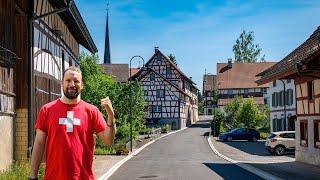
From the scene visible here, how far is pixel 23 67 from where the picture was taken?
14766 millimetres

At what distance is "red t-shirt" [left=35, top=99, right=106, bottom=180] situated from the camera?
5.42m

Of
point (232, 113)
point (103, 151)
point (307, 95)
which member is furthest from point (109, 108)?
point (232, 113)

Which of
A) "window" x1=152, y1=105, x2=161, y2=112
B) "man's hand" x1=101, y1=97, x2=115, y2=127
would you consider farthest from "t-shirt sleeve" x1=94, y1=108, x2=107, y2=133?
"window" x1=152, y1=105, x2=161, y2=112

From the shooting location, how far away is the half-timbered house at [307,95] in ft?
74.3

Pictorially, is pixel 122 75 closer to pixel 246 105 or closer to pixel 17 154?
pixel 246 105

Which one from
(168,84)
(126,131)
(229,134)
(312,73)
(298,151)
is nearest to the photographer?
(312,73)

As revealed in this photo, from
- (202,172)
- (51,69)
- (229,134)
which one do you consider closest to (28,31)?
(51,69)

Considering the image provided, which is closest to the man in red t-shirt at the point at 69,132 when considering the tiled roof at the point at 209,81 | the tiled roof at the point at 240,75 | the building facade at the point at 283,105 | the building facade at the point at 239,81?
the building facade at the point at 283,105

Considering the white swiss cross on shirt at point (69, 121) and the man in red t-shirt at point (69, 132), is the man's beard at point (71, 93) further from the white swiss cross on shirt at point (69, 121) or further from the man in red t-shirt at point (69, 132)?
the white swiss cross on shirt at point (69, 121)

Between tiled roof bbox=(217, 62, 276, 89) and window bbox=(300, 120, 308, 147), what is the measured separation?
2891 inches

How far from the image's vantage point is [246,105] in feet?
204

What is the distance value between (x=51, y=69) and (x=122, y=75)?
85.9 metres

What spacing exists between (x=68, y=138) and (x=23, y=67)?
31.9 ft

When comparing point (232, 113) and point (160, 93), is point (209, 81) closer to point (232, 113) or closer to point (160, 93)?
point (160, 93)
